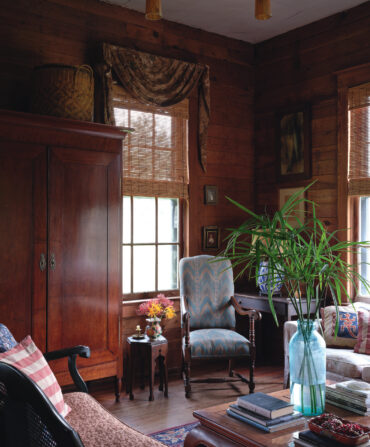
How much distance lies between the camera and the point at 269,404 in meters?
2.31

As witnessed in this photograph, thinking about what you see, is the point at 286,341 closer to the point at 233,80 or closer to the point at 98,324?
the point at 98,324

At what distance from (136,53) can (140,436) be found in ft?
11.1

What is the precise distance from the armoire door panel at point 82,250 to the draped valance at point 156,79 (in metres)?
0.78

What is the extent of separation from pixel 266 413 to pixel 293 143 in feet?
10.8

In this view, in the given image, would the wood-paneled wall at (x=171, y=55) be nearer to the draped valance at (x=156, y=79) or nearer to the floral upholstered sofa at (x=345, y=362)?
the draped valance at (x=156, y=79)

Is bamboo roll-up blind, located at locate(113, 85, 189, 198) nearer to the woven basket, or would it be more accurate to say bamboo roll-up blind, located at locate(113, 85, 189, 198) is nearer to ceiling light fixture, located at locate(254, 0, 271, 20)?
the woven basket

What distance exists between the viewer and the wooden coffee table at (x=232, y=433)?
2.12 metres

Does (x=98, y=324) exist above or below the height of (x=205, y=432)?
above

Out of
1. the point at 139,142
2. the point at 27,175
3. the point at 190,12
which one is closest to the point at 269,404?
the point at 27,175

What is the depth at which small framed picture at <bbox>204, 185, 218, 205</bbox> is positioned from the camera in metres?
5.03

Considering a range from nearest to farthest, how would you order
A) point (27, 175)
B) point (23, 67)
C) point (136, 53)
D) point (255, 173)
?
point (27, 175) < point (23, 67) < point (136, 53) < point (255, 173)

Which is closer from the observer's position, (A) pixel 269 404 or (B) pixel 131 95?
(A) pixel 269 404

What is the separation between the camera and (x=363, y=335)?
3619 millimetres

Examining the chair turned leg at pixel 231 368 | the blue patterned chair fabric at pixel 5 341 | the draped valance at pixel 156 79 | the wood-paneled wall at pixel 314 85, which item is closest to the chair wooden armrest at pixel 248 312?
the chair turned leg at pixel 231 368
